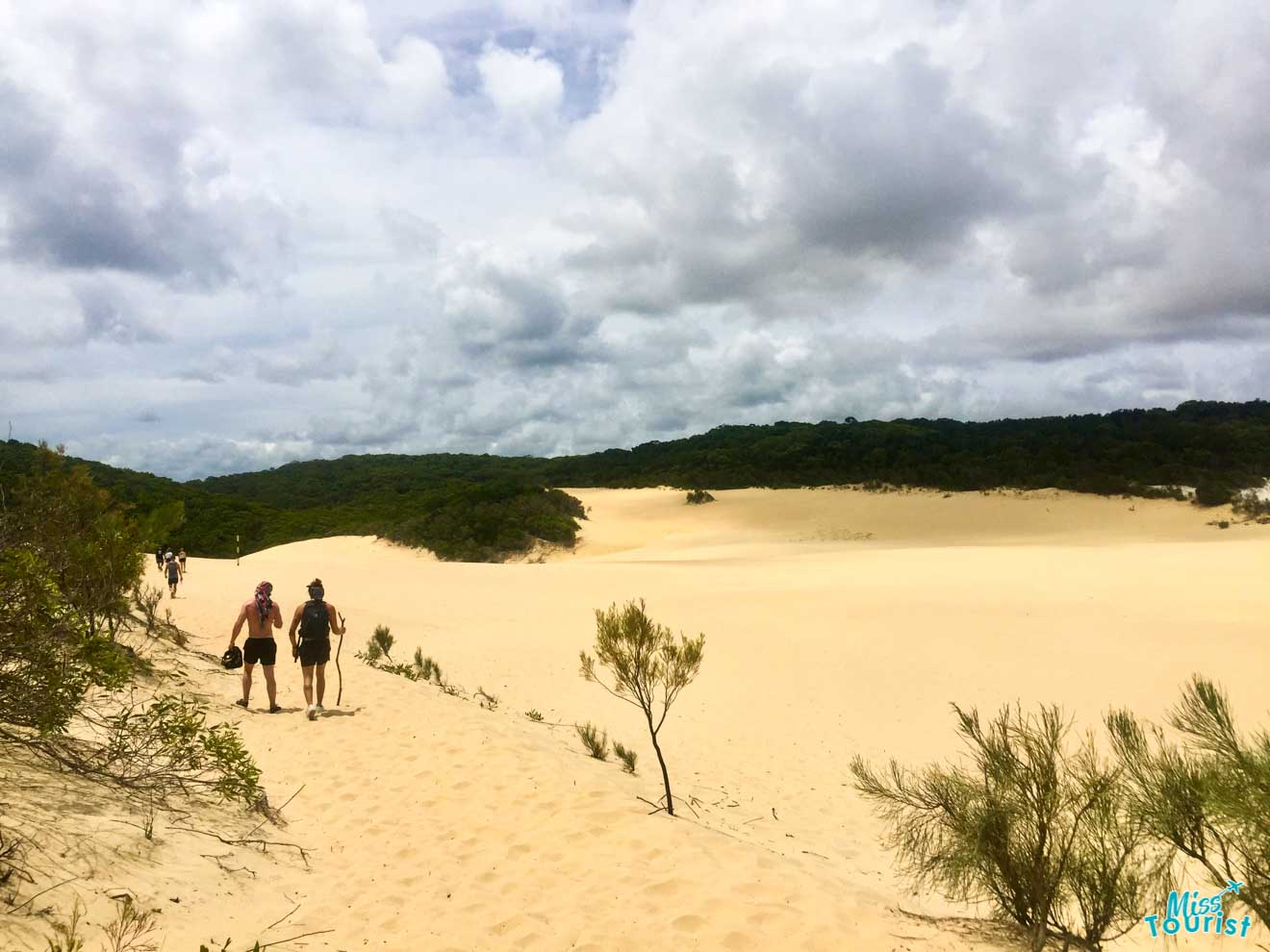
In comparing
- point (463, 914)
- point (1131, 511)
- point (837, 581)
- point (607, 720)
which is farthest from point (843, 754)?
point (1131, 511)

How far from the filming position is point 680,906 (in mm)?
4840

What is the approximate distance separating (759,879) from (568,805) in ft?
6.25

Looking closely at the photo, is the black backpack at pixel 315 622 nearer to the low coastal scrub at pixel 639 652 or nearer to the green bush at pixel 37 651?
the low coastal scrub at pixel 639 652

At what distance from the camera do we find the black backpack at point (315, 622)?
8.82 metres

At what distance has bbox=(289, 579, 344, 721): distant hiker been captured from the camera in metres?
8.82

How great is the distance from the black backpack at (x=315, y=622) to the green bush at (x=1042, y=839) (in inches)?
269

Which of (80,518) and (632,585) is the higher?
(80,518)

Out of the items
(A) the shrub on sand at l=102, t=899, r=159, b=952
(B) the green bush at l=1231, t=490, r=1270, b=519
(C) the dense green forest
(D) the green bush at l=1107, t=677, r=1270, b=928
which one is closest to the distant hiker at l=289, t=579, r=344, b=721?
(A) the shrub on sand at l=102, t=899, r=159, b=952

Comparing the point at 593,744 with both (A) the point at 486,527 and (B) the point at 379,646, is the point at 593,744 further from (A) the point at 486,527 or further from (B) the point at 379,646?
(A) the point at 486,527

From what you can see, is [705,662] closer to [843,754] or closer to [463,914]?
[843,754]

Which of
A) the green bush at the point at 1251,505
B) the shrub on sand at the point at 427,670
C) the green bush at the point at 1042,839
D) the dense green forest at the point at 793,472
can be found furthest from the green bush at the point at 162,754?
the green bush at the point at 1251,505

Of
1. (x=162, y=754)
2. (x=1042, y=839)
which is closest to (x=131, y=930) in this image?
(x=162, y=754)

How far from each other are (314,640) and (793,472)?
48.2 meters

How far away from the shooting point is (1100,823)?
4055mm
